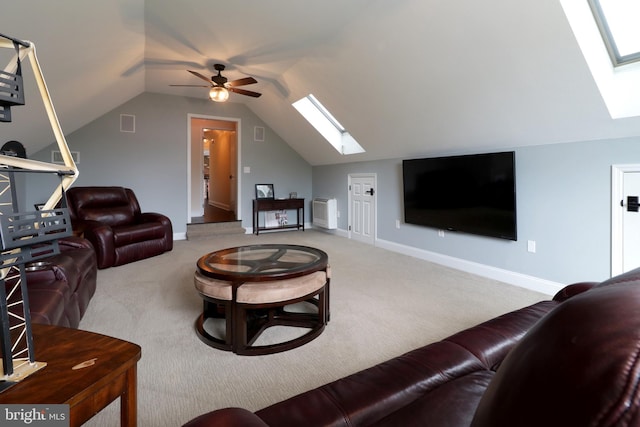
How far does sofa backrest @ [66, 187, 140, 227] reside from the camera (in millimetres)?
4160

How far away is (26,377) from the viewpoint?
650 mm

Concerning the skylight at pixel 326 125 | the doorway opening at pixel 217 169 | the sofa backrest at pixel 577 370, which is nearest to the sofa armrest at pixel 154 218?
the doorway opening at pixel 217 169

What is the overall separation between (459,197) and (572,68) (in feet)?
5.69

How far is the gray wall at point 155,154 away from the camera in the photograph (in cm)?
513

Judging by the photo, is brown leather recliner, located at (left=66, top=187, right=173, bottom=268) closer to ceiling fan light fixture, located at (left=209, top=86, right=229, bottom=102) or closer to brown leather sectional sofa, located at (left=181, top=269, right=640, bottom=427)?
ceiling fan light fixture, located at (left=209, top=86, right=229, bottom=102)

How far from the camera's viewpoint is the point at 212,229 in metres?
6.12

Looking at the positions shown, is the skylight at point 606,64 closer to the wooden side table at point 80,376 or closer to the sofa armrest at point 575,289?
the sofa armrest at point 575,289

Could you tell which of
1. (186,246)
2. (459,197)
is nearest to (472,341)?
(459,197)

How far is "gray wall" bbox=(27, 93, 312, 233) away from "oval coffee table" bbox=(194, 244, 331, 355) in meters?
3.98

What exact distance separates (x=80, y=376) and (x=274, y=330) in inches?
66.6

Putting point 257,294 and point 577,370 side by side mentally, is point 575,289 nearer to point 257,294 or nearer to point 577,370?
point 577,370

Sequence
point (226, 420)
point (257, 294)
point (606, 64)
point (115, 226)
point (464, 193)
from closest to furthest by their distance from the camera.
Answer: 1. point (226, 420)
2. point (257, 294)
3. point (606, 64)
4. point (464, 193)
5. point (115, 226)

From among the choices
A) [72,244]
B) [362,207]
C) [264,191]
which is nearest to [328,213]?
[362,207]

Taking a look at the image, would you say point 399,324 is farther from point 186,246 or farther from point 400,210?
point 186,246
